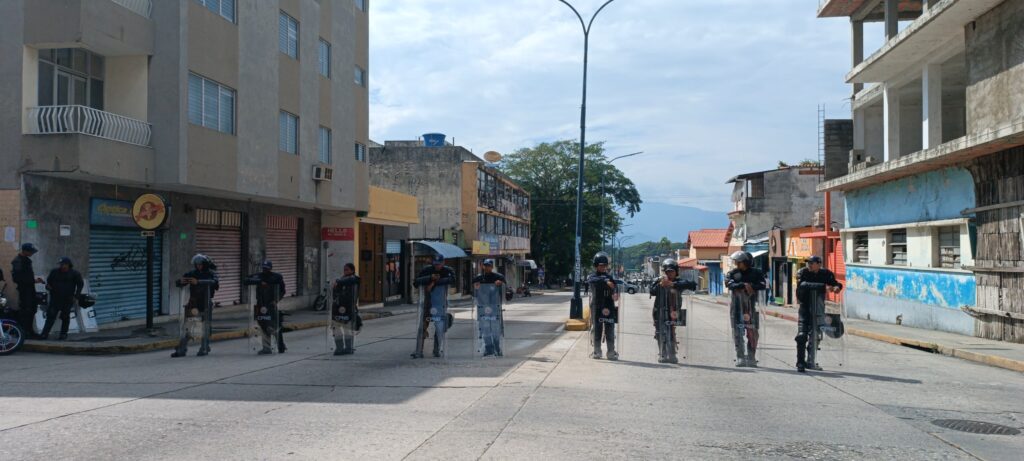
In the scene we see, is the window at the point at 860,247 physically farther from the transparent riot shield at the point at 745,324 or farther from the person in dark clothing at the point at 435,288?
the person in dark clothing at the point at 435,288

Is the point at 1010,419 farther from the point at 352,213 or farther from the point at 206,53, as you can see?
the point at 352,213

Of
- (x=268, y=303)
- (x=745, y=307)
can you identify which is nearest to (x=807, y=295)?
(x=745, y=307)

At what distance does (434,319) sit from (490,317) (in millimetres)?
930

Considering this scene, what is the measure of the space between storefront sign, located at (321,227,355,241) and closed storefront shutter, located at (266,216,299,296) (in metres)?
1.62

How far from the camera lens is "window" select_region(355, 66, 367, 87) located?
30125mm

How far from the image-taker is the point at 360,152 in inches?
1190

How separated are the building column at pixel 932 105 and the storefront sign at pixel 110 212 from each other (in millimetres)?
20493

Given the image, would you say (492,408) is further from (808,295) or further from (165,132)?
(165,132)

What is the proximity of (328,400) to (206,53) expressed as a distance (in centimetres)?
1340

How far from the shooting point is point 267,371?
1110cm

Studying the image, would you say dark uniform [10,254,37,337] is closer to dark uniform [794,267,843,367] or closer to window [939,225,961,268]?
dark uniform [794,267,843,367]

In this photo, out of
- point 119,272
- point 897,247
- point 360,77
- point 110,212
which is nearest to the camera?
point 110,212

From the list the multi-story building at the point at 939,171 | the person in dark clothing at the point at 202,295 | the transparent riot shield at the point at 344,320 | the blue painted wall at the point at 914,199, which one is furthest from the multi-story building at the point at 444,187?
the transparent riot shield at the point at 344,320

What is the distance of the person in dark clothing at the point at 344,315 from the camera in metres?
13.1
